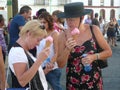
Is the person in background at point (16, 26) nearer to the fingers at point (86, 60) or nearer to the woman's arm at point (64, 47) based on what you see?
the woman's arm at point (64, 47)

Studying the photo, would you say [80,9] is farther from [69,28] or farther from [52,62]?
[52,62]

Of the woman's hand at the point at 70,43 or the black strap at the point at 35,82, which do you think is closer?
the black strap at the point at 35,82

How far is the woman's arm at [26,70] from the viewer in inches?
116

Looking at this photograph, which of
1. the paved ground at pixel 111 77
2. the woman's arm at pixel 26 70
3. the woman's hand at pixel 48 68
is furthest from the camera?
the paved ground at pixel 111 77

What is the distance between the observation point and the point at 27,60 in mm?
3035

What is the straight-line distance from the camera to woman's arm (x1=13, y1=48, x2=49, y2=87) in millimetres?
2947

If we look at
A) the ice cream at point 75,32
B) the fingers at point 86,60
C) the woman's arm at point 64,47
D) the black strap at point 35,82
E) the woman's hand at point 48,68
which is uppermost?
the ice cream at point 75,32

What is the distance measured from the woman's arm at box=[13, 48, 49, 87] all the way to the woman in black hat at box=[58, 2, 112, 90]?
65cm

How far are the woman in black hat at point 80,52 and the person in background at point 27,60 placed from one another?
2.00ft

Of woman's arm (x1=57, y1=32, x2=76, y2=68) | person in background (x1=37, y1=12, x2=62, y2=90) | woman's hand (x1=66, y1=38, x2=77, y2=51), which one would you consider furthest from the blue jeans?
woman's hand (x1=66, y1=38, x2=77, y2=51)

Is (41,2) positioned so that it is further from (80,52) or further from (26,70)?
(26,70)

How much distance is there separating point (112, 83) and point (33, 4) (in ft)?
197

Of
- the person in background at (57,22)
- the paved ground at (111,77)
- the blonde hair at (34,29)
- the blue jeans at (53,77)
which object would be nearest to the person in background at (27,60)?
the blonde hair at (34,29)

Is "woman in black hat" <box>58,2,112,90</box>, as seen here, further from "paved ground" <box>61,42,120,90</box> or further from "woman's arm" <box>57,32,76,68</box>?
"paved ground" <box>61,42,120,90</box>
